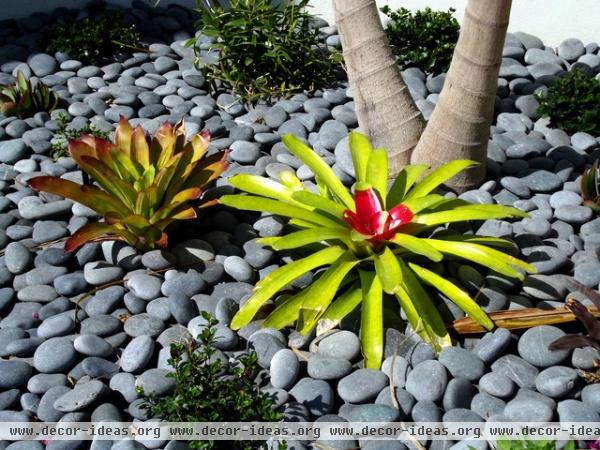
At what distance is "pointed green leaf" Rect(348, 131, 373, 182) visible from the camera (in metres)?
3.24

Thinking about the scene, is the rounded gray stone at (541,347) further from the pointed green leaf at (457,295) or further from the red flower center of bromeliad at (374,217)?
the red flower center of bromeliad at (374,217)

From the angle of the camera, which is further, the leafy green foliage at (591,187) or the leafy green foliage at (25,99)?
the leafy green foliage at (25,99)

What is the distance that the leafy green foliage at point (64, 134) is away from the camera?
381 cm

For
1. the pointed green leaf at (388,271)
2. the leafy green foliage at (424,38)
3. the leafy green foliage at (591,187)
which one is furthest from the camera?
the leafy green foliage at (424,38)

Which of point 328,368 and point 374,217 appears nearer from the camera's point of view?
point 328,368

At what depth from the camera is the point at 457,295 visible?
9.20 ft

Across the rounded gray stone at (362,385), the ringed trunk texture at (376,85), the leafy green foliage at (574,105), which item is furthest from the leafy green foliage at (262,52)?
the rounded gray stone at (362,385)

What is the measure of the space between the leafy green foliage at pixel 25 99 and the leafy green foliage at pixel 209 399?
2.26m

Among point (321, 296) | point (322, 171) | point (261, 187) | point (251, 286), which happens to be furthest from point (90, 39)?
point (321, 296)

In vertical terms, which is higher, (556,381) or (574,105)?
(574,105)

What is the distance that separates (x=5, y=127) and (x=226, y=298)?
1952 mm

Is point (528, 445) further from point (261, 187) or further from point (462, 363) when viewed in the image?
point (261, 187)

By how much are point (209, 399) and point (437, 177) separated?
4.41 ft

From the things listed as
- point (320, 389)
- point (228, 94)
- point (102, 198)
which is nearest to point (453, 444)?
point (320, 389)
